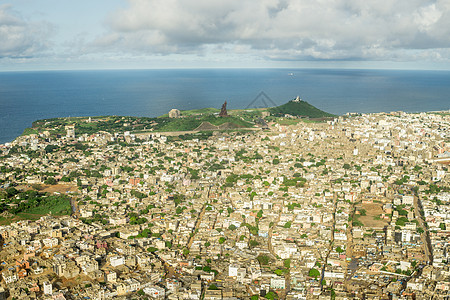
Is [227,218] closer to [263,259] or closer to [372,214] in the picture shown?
[263,259]

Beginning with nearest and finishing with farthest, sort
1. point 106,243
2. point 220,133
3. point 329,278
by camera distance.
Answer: point 329,278 < point 106,243 < point 220,133

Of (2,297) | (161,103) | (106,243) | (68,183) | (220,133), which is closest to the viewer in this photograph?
(2,297)

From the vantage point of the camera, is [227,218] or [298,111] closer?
[227,218]

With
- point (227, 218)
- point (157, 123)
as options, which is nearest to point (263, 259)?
point (227, 218)

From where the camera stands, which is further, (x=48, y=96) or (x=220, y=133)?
(x=48, y=96)

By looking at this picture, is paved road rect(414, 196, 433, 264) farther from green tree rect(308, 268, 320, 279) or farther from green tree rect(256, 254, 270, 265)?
green tree rect(256, 254, 270, 265)

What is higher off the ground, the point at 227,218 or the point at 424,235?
the point at 227,218

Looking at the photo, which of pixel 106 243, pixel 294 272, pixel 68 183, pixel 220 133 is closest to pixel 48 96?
pixel 220 133

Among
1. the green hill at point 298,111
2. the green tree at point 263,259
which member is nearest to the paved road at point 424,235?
the green tree at point 263,259

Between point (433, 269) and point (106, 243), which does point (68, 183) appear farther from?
point (433, 269)
